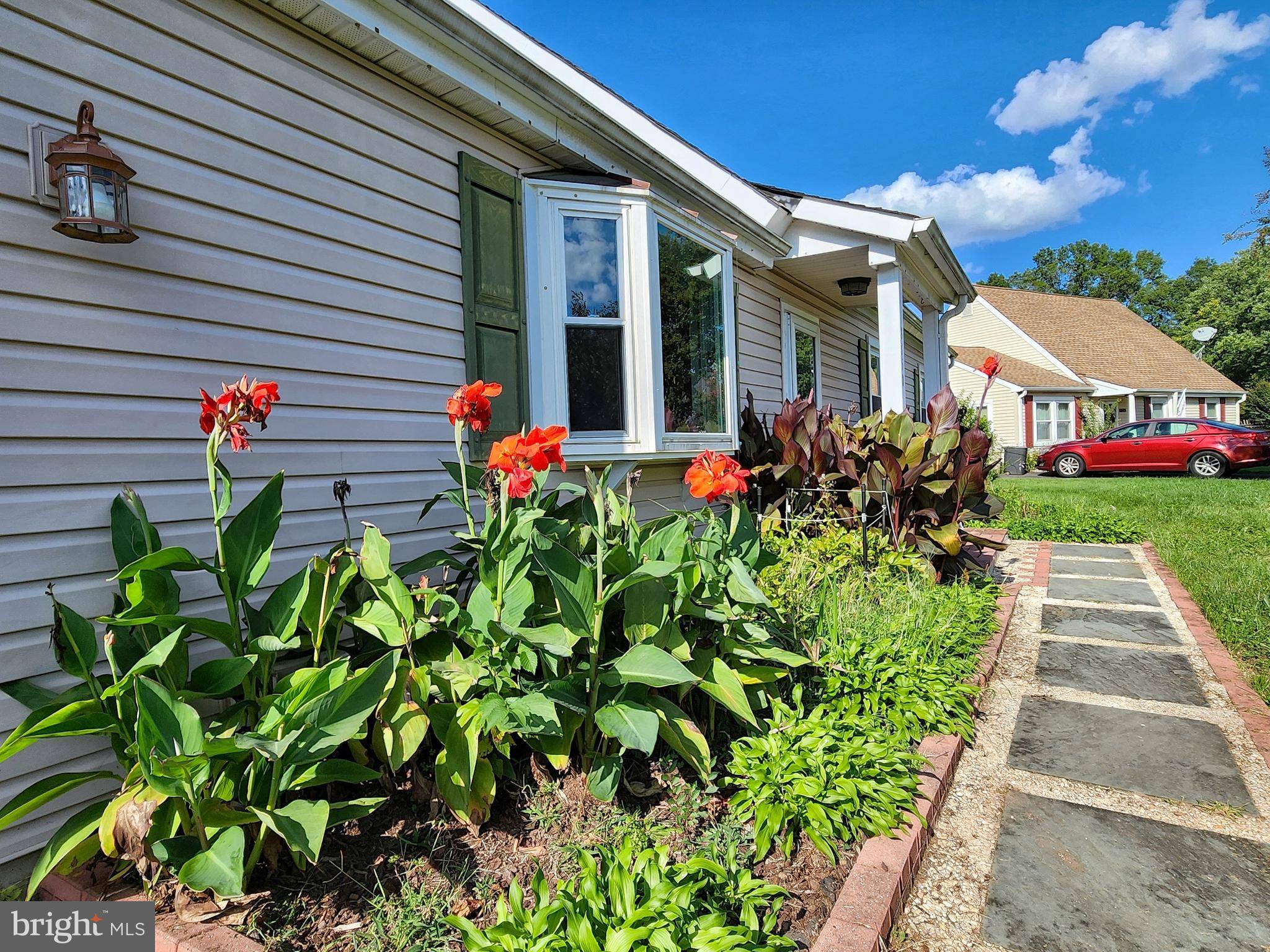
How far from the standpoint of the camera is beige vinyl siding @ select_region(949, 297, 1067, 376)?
24.1m

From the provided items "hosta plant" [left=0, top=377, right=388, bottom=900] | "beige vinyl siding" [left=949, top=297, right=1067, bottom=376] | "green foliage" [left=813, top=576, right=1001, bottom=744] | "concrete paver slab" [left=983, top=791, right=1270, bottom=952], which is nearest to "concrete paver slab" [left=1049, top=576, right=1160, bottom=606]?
"green foliage" [left=813, top=576, right=1001, bottom=744]

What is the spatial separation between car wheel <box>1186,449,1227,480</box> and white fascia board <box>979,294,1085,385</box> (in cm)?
707

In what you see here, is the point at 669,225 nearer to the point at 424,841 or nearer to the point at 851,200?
the point at 851,200

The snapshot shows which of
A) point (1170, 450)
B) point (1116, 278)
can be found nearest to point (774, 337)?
point (1170, 450)

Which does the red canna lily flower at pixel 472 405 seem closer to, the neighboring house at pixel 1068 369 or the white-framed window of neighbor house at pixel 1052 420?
the neighboring house at pixel 1068 369

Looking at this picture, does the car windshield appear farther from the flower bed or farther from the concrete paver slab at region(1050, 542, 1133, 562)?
the flower bed

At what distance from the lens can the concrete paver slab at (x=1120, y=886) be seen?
179 centimetres

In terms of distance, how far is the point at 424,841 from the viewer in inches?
76.7

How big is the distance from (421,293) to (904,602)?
299 centimetres

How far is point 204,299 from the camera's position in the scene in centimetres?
236

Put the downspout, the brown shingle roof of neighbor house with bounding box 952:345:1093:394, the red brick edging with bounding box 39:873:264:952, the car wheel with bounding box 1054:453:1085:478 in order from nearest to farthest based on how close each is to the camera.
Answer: the red brick edging with bounding box 39:873:264:952 < the downspout < the car wheel with bounding box 1054:453:1085:478 < the brown shingle roof of neighbor house with bounding box 952:345:1093:394

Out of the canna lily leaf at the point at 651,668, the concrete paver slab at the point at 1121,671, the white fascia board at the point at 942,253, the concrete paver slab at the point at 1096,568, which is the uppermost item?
the white fascia board at the point at 942,253

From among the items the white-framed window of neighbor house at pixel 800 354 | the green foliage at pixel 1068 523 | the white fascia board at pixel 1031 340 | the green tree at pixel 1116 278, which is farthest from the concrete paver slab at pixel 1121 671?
the green tree at pixel 1116 278

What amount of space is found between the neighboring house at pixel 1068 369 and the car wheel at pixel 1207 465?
18.7 feet
